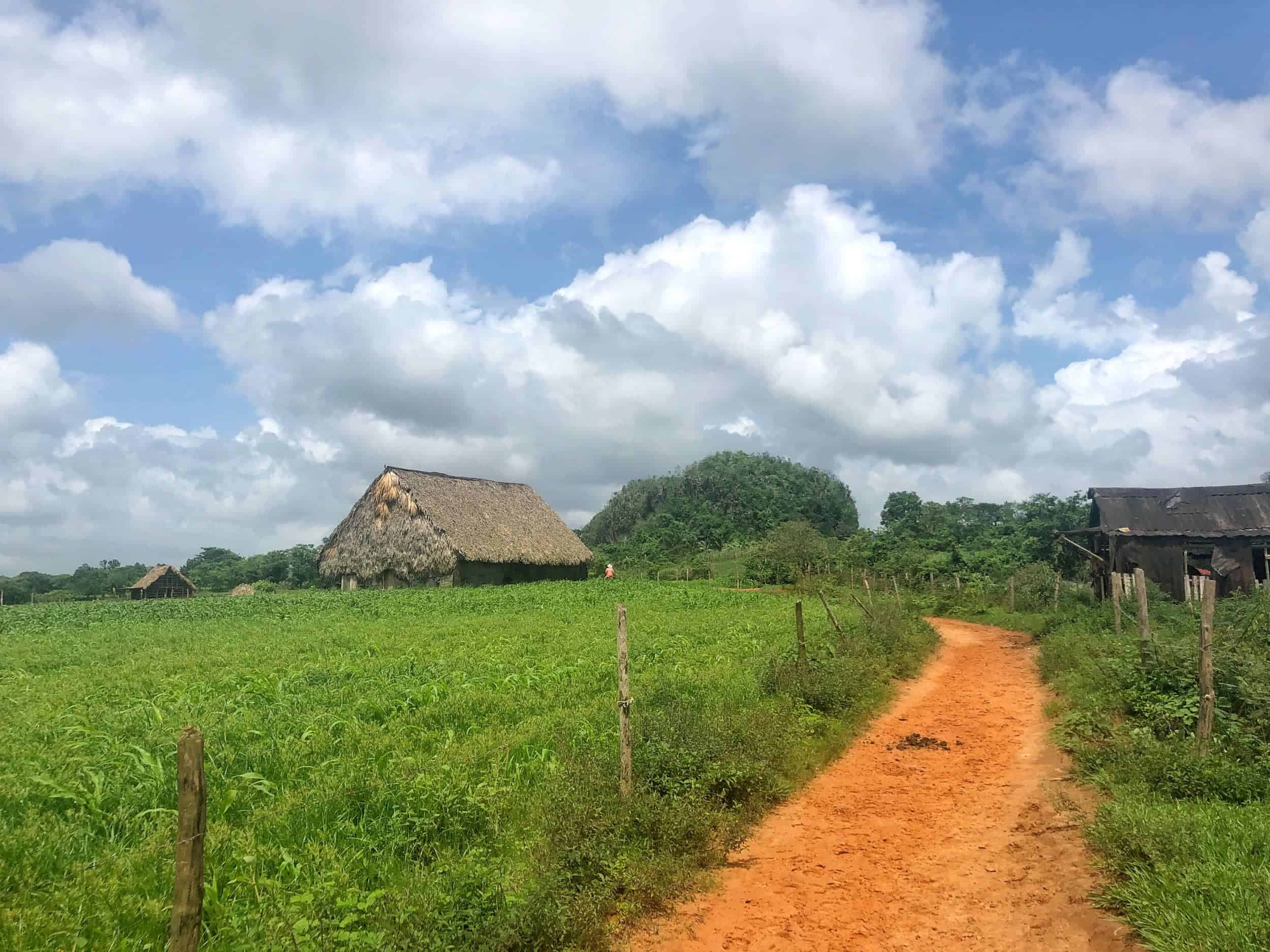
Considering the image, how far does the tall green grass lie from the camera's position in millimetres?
4863

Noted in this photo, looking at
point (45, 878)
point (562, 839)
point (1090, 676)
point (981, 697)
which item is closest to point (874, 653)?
point (981, 697)

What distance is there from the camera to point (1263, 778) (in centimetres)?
683

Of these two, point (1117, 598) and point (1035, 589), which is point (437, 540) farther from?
point (1117, 598)

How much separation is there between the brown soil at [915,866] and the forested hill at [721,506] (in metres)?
47.0

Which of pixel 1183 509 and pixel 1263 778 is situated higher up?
pixel 1183 509

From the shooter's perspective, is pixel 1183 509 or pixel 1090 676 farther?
pixel 1183 509

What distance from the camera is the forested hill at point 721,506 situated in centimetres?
6400

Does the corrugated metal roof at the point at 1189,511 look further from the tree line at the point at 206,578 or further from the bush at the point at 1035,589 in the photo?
the tree line at the point at 206,578

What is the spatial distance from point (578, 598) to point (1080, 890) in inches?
911

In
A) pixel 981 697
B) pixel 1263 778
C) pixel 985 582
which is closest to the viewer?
pixel 1263 778

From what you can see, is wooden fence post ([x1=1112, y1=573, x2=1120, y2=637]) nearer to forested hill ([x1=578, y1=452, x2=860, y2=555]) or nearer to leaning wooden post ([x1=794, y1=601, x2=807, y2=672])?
leaning wooden post ([x1=794, y1=601, x2=807, y2=672])

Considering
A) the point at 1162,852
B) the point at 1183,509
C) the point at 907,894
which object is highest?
the point at 1183,509

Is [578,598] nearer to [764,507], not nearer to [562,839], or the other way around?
[562,839]

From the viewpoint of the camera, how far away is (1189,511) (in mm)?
26188
